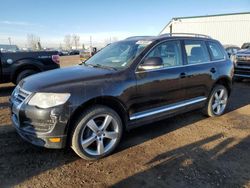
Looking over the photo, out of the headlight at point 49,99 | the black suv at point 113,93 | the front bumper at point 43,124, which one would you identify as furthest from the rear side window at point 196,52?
the front bumper at point 43,124

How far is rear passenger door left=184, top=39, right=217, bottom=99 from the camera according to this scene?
4793 mm

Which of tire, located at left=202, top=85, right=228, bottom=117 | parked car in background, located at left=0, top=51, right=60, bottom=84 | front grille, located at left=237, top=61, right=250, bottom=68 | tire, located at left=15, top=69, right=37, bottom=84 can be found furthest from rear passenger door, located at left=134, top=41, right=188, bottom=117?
front grille, located at left=237, top=61, right=250, bottom=68

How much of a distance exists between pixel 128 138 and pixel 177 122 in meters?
1.39

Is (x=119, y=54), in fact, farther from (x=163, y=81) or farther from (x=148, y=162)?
(x=148, y=162)

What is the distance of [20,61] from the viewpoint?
25.6 feet

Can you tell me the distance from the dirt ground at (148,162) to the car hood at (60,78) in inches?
42.8

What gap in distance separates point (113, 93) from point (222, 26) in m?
28.3

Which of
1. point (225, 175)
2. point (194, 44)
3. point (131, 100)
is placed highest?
point (194, 44)

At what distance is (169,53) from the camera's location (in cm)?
456

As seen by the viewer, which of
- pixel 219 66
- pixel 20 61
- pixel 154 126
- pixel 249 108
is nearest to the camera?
pixel 154 126

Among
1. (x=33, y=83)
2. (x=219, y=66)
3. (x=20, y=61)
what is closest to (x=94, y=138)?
(x=33, y=83)

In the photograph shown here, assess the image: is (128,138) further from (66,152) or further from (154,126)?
(66,152)

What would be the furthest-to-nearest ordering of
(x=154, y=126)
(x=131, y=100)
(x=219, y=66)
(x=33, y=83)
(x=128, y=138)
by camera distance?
(x=219, y=66), (x=154, y=126), (x=128, y=138), (x=131, y=100), (x=33, y=83)

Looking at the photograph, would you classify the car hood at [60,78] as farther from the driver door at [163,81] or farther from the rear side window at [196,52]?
the rear side window at [196,52]
